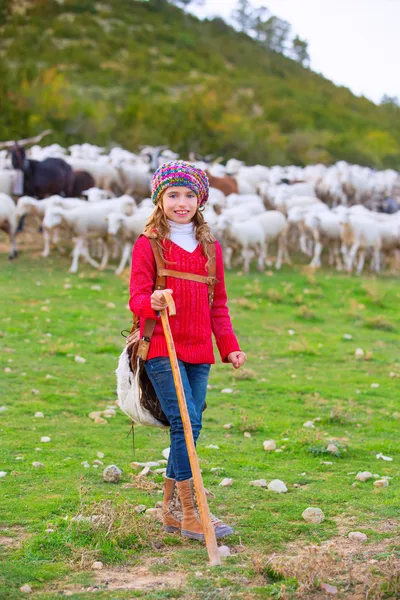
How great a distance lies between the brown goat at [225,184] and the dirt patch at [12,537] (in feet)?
61.7

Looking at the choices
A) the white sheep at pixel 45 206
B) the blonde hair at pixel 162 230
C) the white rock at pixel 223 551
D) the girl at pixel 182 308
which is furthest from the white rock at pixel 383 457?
the white sheep at pixel 45 206

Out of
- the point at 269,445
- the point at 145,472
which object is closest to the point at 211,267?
the point at 145,472

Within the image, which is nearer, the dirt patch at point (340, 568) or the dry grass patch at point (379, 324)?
the dirt patch at point (340, 568)

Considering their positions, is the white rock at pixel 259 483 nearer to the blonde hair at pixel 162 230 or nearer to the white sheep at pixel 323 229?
the blonde hair at pixel 162 230

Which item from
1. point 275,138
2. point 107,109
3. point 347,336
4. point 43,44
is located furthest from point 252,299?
point 43,44

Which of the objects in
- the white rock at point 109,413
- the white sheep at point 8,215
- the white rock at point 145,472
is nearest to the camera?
the white rock at point 145,472

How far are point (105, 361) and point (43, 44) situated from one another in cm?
4117

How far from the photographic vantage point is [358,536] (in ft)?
14.5

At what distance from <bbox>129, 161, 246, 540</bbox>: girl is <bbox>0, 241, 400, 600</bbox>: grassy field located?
0.27 metres

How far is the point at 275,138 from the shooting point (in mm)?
39000

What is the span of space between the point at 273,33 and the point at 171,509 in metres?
75.6

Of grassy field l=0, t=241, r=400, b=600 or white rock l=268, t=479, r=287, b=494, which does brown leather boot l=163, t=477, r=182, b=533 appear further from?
white rock l=268, t=479, r=287, b=494

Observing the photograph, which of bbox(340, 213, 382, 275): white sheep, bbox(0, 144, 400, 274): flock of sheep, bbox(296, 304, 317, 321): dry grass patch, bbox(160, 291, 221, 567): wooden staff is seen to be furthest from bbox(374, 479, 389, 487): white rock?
bbox(340, 213, 382, 275): white sheep

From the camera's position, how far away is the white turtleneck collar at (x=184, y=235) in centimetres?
463
